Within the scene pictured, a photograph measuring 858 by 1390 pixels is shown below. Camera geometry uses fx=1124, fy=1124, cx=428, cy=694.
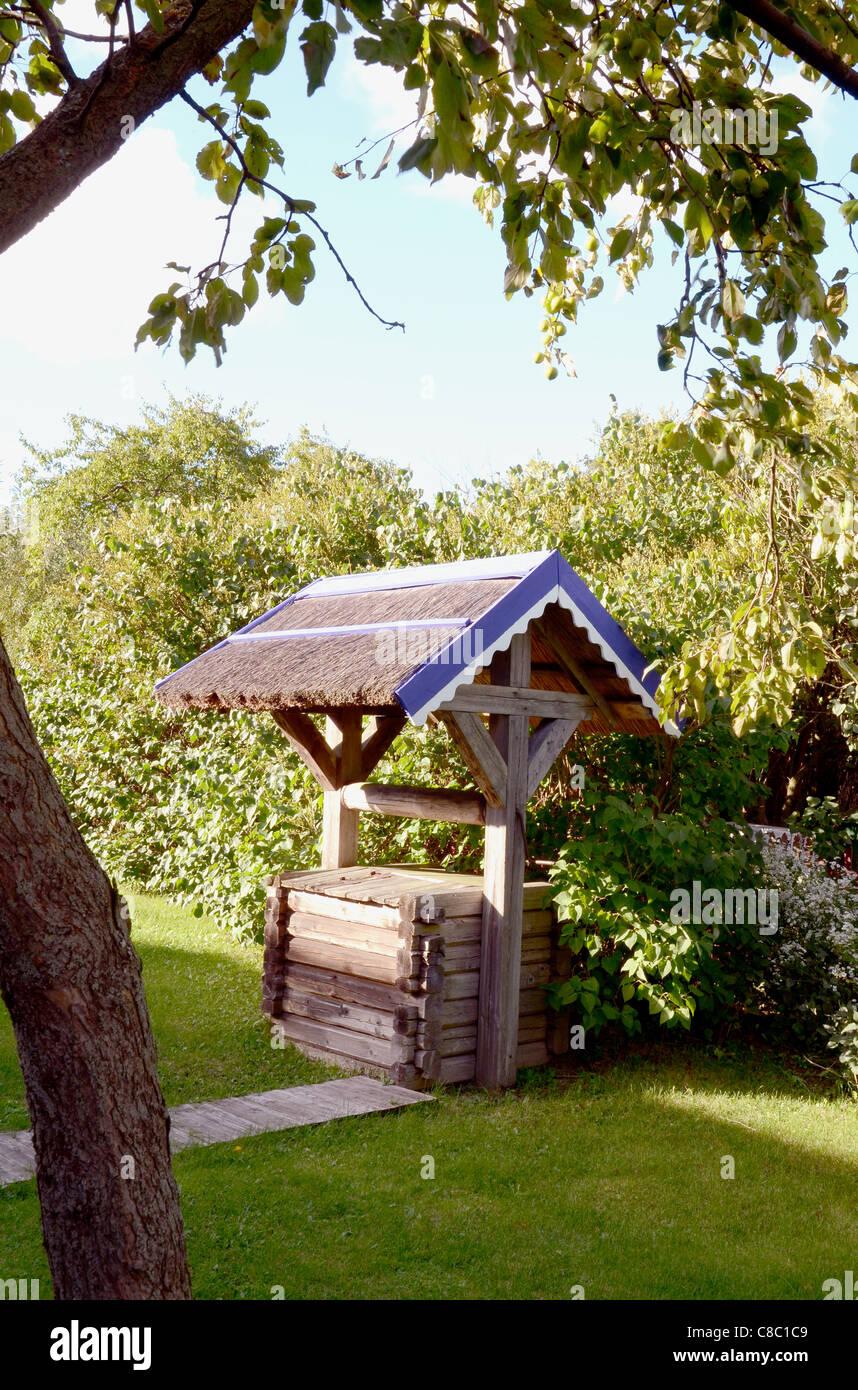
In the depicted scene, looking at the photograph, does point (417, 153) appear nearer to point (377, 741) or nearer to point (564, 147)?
point (564, 147)

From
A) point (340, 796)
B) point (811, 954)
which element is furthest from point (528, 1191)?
point (340, 796)

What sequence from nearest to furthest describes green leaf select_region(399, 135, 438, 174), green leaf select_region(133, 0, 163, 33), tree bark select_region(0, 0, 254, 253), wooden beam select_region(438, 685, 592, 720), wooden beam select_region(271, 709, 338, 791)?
Answer: green leaf select_region(399, 135, 438, 174) < tree bark select_region(0, 0, 254, 253) < green leaf select_region(133, 0, 163, 33) < wooden beam select_region(438, 685, 592, 720) < wooden beam select_region(271, 709, 338, 791)

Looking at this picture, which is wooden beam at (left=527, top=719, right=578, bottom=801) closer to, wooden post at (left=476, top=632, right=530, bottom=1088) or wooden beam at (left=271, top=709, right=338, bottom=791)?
wooden post at (left=476, top=632, right=530, bottom=1088)

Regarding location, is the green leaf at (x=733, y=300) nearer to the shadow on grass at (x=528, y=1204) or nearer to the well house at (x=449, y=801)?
the well house at (x=449, y=801)

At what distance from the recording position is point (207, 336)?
13.8 ft

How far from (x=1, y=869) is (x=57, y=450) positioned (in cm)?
3728

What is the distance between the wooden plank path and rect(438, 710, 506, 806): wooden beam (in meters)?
2.00

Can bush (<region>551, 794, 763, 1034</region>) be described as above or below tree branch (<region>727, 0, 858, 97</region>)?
below

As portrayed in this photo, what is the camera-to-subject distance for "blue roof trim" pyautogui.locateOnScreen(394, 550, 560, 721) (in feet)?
21.7

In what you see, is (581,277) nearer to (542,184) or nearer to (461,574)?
(542,184)

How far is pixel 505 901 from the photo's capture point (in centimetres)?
750

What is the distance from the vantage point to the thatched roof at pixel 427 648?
6984 millimetres

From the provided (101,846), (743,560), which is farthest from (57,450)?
(743,560)

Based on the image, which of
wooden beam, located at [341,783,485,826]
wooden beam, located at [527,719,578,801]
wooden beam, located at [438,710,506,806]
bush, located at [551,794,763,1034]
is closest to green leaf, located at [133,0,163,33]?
wooden beam, located at [438,710,506,806]
